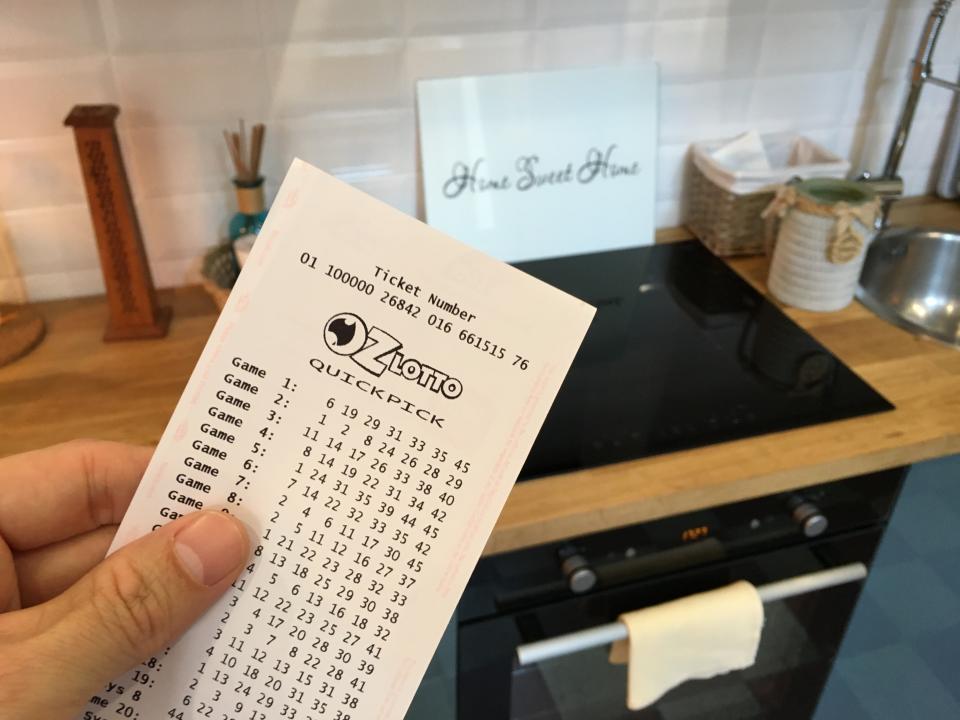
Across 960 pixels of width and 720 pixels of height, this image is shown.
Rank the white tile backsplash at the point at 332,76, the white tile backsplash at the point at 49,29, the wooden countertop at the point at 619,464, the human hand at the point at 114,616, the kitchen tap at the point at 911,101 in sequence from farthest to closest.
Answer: the kitchen tap at the point at 911,101, the white tile backsplash at the point at 332,76, the white tile backsplash at the point at 49,29, the wooden countertop at the point at 619,464, the human hand at the point at 114,616

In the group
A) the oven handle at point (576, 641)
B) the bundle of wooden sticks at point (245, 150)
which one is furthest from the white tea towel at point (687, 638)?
the bundle of wooden sticks at point (245, 150)

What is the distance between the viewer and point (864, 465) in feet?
2.68

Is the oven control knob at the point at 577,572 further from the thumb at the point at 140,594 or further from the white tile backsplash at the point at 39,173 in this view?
the white tile backsplash at the point at 39,173

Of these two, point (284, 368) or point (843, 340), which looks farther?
point (843, 340)

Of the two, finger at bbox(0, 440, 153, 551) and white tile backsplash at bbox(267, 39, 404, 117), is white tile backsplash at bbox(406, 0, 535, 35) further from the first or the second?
finger at bbox(0, 440, 153, 551)

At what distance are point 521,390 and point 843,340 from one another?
0.71 m

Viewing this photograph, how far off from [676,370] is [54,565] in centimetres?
68

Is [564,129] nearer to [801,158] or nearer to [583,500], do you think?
[801,158]

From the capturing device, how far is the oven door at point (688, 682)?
84cm

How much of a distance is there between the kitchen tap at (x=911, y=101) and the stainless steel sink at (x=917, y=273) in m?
0.04

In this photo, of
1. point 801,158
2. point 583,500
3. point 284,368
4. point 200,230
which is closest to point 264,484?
point 284,368

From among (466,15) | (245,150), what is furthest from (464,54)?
(245,150)

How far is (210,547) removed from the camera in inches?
16.7

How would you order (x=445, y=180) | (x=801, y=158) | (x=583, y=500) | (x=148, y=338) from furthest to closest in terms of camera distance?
(x=801, y=158)
(x=445, y=180)
(x=148, y=338)
(x=583, y=500)
